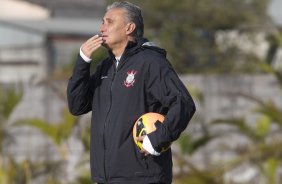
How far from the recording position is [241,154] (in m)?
11.8

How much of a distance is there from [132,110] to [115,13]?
1.81 feet

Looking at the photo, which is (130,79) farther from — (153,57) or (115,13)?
(115,13)

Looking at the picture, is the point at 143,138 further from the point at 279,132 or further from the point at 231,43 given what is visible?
the point at 231,43

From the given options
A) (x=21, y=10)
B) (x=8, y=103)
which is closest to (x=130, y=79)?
(x=8, y=103)

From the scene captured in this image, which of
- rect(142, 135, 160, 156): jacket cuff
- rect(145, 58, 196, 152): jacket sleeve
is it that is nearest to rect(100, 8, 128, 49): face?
rect(145, 58, 196, 152): jacket sleeve

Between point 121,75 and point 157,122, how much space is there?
1.15ft

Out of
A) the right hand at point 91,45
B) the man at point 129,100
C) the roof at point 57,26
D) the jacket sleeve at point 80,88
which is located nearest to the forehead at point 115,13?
the man at point 129,100

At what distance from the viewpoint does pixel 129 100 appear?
614 cm

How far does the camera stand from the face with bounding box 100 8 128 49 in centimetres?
625

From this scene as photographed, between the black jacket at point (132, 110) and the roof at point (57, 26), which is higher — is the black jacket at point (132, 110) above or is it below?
above

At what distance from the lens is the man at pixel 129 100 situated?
19.9 feet

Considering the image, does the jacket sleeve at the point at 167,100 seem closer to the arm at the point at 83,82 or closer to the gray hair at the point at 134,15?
the gray hair at the point at 134,15

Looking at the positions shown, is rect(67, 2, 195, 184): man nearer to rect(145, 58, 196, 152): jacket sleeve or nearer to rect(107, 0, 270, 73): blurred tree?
rect(145, 58, 196, 152): jacket sleeve

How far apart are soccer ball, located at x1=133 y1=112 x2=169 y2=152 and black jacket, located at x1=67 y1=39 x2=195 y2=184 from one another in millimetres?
44
